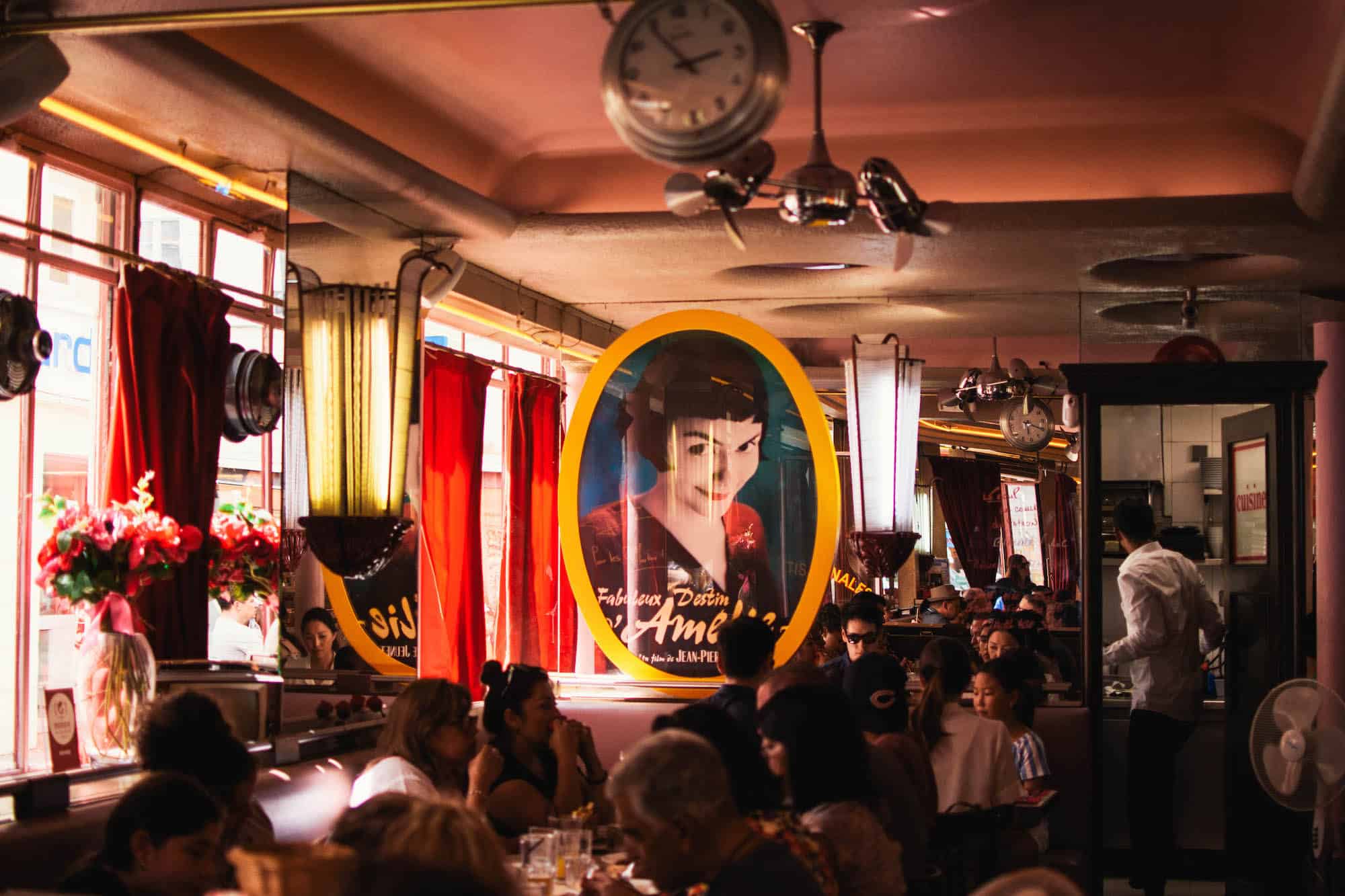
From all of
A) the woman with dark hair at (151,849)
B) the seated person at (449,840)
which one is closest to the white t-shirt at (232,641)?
the woman with dark hair at (151,849)

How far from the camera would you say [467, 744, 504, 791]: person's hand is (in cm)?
463

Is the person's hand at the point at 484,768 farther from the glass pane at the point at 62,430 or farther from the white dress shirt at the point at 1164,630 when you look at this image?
the white dress shirt at the point at 1164,630

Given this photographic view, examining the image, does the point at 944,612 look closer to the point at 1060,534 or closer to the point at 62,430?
the point at 1060,534

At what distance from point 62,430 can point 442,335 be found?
2924 mm

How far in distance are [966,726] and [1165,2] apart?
8.74 feet

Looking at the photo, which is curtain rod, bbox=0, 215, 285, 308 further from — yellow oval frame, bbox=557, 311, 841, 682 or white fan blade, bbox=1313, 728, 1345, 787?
white fan blade, bbox=1313, 728, 1345, 787

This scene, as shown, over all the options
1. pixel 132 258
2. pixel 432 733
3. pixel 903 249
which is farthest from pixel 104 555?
pixel 903 249

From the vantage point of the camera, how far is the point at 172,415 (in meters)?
6.31

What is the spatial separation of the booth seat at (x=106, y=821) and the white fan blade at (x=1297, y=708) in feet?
10.7

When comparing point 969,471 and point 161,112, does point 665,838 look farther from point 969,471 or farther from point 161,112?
point 969,471

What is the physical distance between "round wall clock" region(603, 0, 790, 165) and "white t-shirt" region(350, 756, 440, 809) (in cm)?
194

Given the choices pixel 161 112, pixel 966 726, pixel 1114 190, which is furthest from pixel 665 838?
pixel 1114 190

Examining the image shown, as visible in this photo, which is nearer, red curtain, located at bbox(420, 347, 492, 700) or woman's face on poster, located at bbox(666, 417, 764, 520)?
woman's face on poster, located at bbox(666, 417, 764, 520)

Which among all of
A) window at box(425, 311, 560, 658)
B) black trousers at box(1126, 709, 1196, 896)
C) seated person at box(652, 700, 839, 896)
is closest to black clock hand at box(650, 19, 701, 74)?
seated person at box(652, 700, 839, 896)
